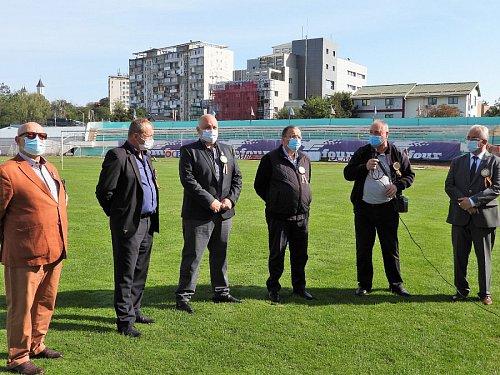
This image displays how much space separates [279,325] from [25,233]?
9.42 ft

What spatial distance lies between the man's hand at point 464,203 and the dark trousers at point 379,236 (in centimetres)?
83

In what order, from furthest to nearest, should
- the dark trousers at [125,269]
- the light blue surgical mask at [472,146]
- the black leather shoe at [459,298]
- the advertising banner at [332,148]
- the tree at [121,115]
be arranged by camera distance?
the tree at [121,115] → the advertising banner at [332,148] → the black leather shoe at [459,298] → the light blue surgical mask at [472,146] → the dark trousers at [125,269]

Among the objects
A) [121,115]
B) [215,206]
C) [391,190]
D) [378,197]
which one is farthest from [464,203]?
[121,115]

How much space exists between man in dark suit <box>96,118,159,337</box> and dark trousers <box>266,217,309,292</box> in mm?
1851

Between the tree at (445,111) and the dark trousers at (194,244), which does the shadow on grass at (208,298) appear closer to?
the dark trousers at (194,244)

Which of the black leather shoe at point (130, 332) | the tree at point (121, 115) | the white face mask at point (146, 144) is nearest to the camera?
the black leather shoe at point (130, 332)

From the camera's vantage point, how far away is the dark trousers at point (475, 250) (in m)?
6.41

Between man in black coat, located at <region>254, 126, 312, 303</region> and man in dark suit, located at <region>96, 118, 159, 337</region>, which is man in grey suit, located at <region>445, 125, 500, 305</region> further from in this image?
man in dark suit, located at <region>96, 118, 159, 337</region>

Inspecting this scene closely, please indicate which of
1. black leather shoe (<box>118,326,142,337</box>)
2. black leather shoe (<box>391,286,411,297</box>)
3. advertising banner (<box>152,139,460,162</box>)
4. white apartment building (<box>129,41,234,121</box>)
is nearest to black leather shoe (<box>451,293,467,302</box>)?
black leather shoe (<box>391,286,411,297</box>)

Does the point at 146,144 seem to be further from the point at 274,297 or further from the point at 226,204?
the point at 274,297

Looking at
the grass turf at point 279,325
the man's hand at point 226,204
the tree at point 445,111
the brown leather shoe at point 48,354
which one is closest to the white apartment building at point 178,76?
the tree at point 445,111

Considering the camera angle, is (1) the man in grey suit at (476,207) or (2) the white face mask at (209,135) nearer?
(2) the white face mask at (209,135)

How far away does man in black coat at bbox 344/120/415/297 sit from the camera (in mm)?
6617

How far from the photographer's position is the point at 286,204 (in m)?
6.45
